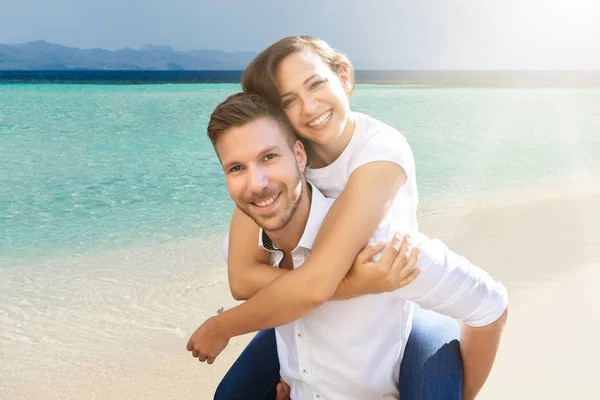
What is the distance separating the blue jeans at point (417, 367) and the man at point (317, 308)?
0.19 feet

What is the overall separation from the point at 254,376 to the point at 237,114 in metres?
1.00

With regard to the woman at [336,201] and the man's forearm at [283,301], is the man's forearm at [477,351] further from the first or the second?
the man's forearm at [283,301]

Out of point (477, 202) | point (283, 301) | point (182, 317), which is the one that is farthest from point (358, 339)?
point (477, 202)

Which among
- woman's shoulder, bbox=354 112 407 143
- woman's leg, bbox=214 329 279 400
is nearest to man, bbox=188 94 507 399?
woman's leg, bbox=214 329 279 400

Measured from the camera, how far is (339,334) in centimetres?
218

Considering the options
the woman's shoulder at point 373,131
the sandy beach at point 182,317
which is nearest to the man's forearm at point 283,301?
the woman's shoulder at point 373,131

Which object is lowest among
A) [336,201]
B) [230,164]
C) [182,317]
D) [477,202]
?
[477,202]

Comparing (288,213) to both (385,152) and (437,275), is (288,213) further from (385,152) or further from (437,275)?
(437,275)

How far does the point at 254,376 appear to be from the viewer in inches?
100

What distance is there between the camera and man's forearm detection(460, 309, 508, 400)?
85.0 inches

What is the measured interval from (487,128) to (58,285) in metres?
14.1

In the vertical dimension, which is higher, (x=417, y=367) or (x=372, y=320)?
(x=372, y=320)

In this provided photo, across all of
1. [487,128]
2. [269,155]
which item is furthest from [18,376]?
[487,128]

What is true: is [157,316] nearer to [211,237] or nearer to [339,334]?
[211,237]
